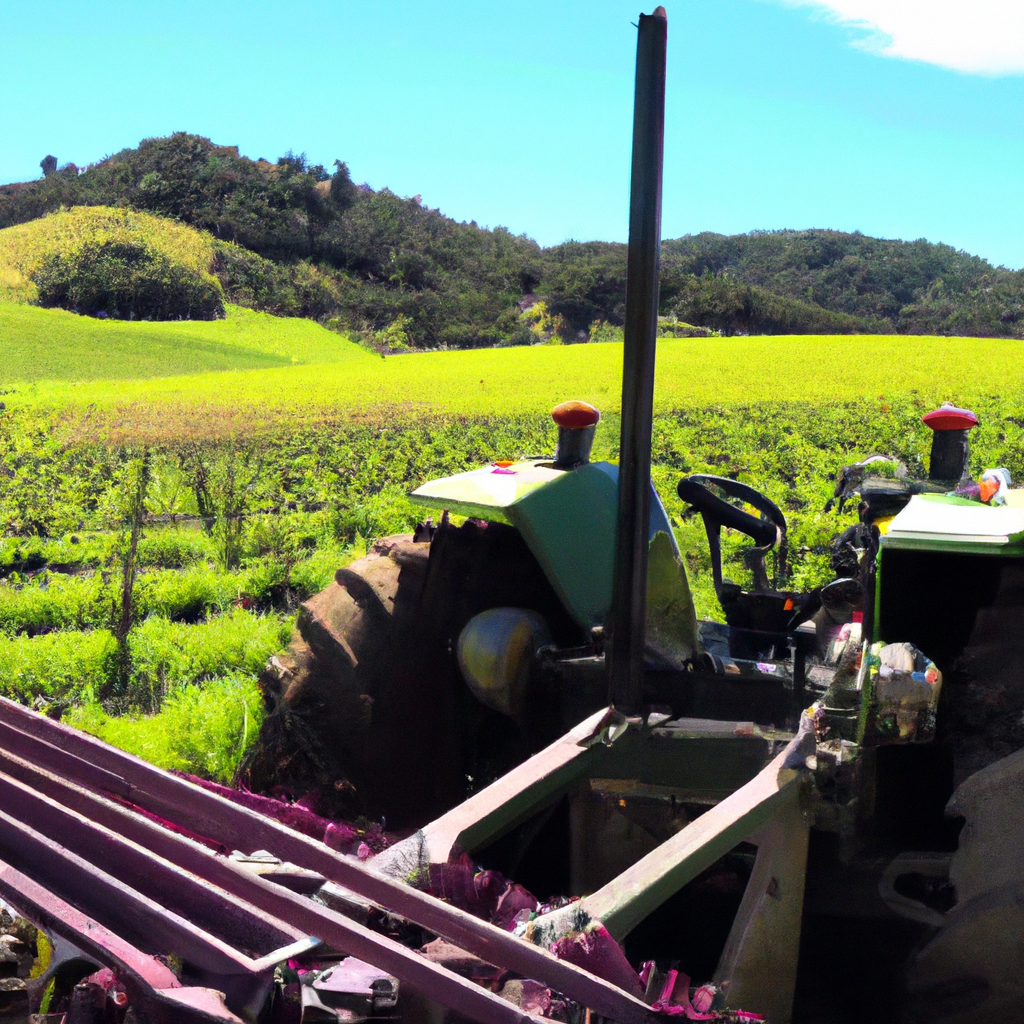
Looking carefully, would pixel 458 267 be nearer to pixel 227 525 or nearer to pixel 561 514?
pixel 227 525

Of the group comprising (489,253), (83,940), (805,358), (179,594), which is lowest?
(179,594)

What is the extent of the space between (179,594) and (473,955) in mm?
4979

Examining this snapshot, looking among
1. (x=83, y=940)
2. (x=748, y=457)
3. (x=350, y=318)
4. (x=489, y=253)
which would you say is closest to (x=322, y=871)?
(x=83, y=940)

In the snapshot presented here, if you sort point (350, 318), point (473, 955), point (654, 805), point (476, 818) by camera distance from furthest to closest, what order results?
1. point (350, 318)
2. point (654, 805)
3. point (476, 818)
4. point (473, 955)

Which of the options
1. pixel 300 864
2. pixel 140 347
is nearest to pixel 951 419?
pixel 300 864

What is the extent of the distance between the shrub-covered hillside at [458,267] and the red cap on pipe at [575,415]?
18.8 meters

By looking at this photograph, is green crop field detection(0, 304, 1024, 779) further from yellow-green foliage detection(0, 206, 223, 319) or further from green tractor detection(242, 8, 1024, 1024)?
yellow-green foliage detection(0, 206, 223, 319)

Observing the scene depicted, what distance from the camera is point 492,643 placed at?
2.90 m

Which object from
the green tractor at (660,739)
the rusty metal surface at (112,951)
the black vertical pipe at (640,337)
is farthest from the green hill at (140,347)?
the rusty metal surface at (112,951)

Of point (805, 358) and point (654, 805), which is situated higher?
point (805, 358)

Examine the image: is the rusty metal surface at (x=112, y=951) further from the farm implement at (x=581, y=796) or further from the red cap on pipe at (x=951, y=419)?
the red cap on pipe at (x=951, y=419)

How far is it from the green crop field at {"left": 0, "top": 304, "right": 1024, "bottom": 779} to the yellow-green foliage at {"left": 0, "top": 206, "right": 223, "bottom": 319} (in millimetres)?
2100

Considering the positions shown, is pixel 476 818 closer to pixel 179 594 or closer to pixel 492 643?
pixel 492 643

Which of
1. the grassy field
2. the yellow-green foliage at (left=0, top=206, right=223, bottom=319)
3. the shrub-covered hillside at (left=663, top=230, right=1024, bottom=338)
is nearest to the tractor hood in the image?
the grassy field
